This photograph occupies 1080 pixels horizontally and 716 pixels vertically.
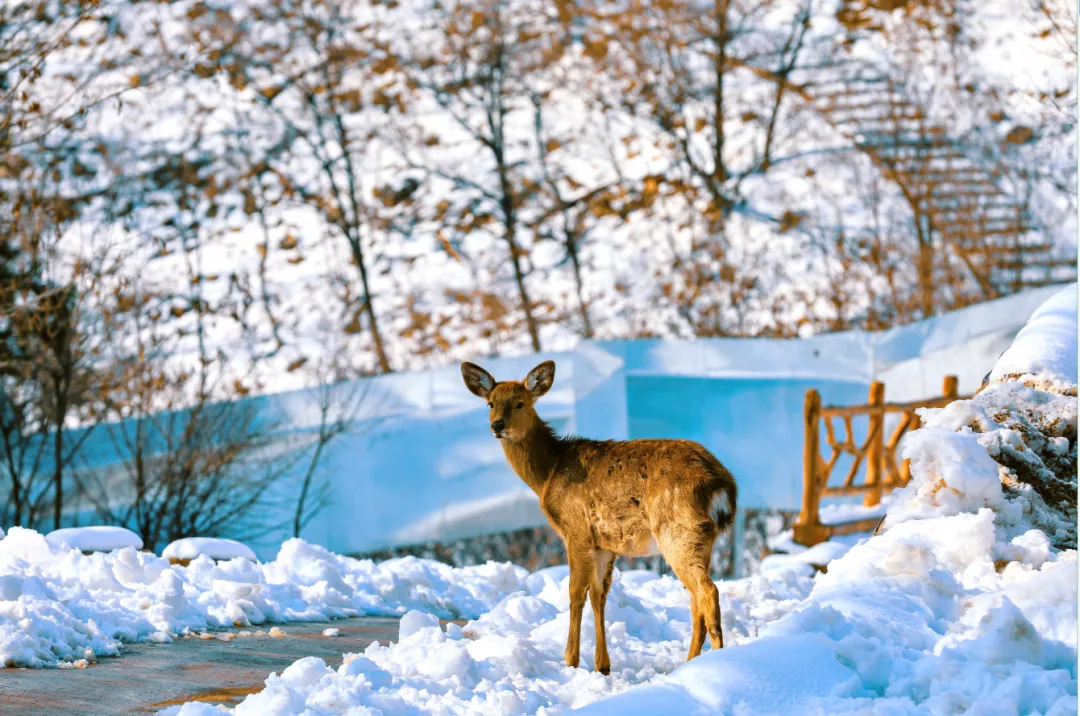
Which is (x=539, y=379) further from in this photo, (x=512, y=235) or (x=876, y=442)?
(x=512, y=235)

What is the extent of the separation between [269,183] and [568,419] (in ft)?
30.5

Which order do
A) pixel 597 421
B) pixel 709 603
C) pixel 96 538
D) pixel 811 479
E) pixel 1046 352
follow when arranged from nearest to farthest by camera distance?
1. pixel 709 603
2. pixel 1046 352
3. pixel 96 538
4. pixel 811 479
5. pixel 597 421

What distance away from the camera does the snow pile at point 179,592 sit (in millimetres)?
7086

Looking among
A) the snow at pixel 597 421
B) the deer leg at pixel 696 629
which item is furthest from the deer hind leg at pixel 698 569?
the snow at pixel 597 421

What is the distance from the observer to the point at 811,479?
15.4m

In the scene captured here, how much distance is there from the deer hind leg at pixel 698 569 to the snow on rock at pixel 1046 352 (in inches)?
153

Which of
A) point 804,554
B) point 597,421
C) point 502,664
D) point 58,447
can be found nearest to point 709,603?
point 502,664

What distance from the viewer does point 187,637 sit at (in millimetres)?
7871

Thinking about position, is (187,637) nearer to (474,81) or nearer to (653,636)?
(653,636)

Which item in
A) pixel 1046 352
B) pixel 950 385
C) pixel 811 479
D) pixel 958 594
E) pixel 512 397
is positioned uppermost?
pixel 512 397

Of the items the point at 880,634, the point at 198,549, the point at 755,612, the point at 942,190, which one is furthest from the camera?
the point at 942,190

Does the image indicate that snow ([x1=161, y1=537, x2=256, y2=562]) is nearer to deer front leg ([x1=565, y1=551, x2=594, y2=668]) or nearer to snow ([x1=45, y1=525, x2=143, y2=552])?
snow ([x1=45, y1=525, x2=143, y2=552])

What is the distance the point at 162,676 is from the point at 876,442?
10985 mm

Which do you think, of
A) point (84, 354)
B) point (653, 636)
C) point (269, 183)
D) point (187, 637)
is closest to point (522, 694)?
point (653, 636)
